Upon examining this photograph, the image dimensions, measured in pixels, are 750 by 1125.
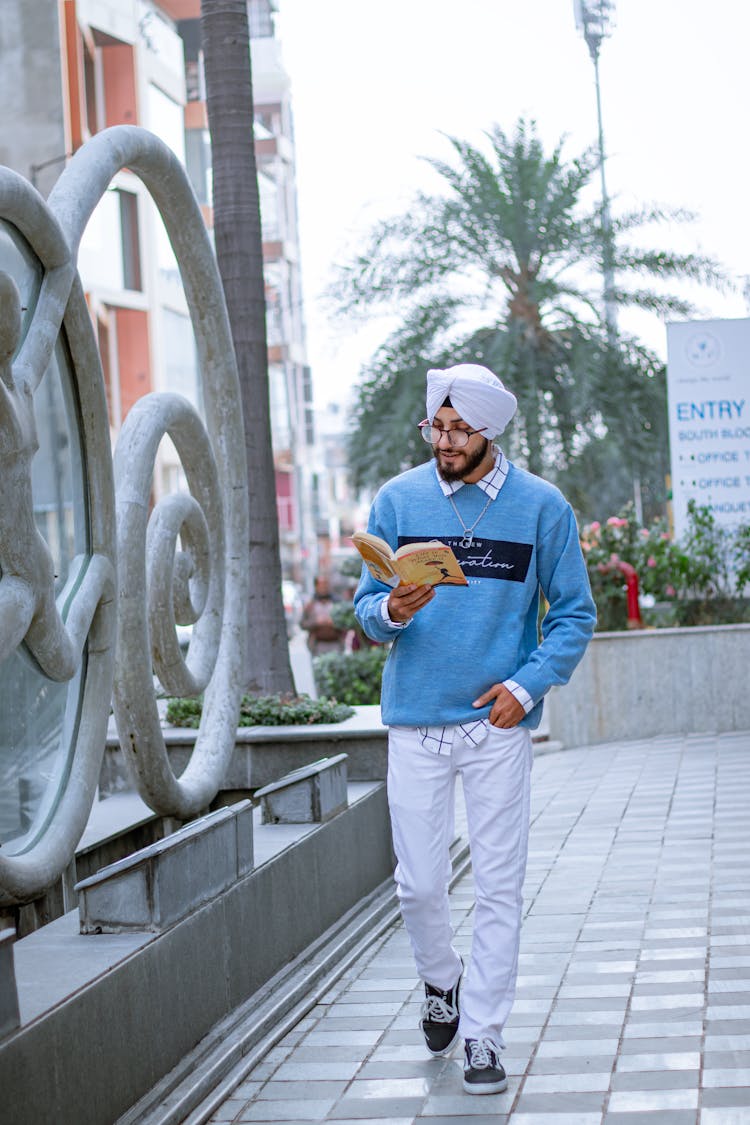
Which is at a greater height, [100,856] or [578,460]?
[578,460]

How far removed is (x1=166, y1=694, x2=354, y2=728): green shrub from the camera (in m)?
8.01

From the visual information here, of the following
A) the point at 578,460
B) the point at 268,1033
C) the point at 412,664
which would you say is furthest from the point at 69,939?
the point at 578,460

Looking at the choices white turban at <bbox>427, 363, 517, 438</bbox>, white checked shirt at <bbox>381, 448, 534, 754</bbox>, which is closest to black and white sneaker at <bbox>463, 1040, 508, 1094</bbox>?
white checked shirt at <bbox>381, 448, 534, 754</bbox>

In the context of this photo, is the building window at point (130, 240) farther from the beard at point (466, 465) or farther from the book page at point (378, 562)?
the book page at point (378, 562)

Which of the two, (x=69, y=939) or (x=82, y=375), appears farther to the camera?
(x=82, y=375)

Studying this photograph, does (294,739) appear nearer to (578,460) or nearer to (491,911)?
(491,911)

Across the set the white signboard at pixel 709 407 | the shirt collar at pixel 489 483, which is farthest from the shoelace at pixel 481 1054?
the white signboard at pixel 709 407

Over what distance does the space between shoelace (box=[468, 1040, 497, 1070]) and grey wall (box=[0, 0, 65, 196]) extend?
27465 mm

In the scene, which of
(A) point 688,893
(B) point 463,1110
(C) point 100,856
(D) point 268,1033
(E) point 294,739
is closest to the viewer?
(B) point 463,1110

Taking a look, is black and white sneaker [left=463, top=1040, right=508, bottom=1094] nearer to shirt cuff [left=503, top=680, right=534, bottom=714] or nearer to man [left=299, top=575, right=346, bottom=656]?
shirt cuff [left=503, top=680, right=534, bottom=714]

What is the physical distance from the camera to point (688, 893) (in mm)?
7000

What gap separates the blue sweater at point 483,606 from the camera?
4.59 metres

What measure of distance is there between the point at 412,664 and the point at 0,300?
144 cm

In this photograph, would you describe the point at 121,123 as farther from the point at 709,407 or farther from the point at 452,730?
the point at 452,730
